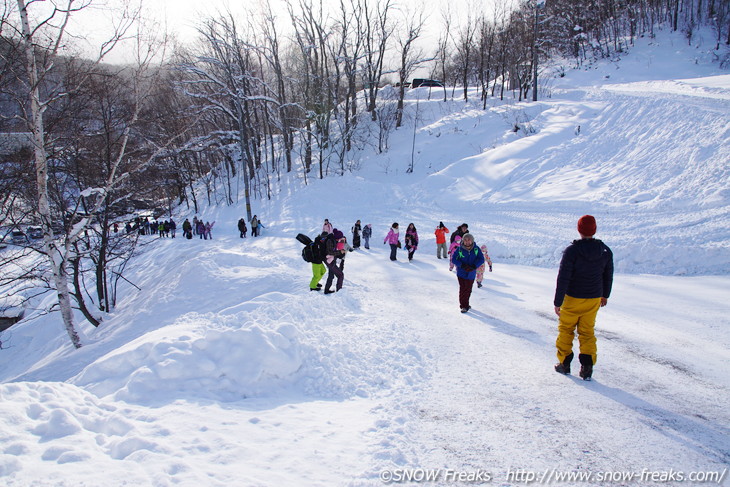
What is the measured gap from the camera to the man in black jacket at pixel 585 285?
14.3 ft

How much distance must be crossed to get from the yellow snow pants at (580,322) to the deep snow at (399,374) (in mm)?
399

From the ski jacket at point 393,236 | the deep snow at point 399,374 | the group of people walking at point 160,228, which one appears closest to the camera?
the deep snow at point 399,374

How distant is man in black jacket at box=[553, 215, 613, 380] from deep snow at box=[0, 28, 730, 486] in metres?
0.55

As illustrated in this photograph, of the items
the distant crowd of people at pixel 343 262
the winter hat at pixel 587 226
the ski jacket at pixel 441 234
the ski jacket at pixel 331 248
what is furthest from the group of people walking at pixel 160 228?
the winter hat at pixel 587 226

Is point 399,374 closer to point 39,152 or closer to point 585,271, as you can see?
point 585,271

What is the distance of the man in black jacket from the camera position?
4363mm

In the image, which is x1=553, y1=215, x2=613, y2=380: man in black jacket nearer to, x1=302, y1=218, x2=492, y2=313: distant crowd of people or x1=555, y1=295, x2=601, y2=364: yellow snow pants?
x1=555, y1=295, x2=601, y2=364: yellow snow pants

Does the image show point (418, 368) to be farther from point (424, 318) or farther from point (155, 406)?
point (155, 406)

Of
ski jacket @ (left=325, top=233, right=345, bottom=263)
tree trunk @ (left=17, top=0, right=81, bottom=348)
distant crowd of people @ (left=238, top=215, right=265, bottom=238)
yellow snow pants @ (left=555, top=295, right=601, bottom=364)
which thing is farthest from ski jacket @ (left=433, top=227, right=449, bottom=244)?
distant crowd of people @ (left=238, top=215, right=265, bottom=238)

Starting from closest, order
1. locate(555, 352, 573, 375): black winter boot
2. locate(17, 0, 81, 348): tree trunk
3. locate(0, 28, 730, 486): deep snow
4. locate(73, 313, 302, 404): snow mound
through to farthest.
A: locate(0, 28, 730, 486): deep snow
locate(73, 313, 302, 404): snow mound
locate(555, 352, 573, 375): black winter boot
locate(17, 0, 81, 348): tree trunk

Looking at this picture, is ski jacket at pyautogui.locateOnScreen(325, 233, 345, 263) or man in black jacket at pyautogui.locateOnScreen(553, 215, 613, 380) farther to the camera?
ski jacket at pyautogui.locateOnScreen(325, 233, 345, 263)

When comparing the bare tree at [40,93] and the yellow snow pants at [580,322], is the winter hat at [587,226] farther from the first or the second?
the bare tree at [40,93]

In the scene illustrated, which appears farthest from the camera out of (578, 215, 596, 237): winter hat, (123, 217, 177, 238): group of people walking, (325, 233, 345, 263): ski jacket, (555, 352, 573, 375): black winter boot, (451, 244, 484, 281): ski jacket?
(123, 217, 177, 238): group of people walking

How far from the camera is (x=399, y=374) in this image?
4.90 m
